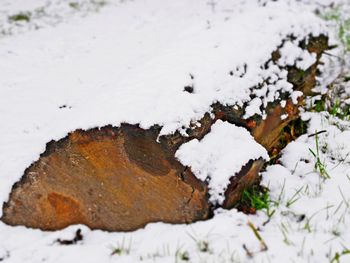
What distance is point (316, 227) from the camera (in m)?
1.72

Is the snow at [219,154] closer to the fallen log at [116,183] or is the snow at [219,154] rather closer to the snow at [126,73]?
the fallen log at [116,183]

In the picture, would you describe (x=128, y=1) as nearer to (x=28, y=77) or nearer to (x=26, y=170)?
(x=28, y=77)

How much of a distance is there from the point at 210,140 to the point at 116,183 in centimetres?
54

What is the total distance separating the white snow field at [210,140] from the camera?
1674mm

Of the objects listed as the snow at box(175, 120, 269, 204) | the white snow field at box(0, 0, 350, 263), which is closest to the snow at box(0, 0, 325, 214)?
the white snow field at box(0, 0, 350, 263)

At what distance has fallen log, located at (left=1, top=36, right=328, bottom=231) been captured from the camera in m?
1.77

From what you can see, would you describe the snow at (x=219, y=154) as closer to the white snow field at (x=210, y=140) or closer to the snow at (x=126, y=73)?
the white snow field at (x=210, y=140)

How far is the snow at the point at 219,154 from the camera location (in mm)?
1744

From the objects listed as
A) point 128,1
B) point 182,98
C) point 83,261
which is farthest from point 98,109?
point 128,1

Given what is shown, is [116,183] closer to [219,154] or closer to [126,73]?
[219,154]

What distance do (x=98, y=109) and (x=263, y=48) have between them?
124 cm

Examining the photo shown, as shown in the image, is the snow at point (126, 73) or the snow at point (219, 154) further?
the snow at point (126, 73)

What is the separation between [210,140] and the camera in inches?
74.4

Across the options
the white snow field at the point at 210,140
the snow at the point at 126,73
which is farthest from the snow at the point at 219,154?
the snow at the point at 126,73
